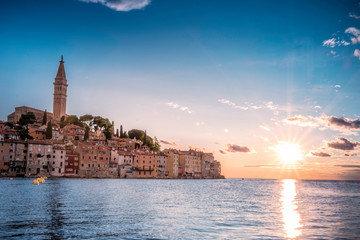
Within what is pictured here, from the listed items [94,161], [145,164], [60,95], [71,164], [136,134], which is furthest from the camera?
[60,95]

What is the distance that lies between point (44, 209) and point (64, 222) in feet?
23.1

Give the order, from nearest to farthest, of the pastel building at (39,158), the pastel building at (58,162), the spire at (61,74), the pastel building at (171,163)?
the pastel building at (39,158) → the pastel building at (58,162) → the pastel building at (171,163) → the spire at (61,74)

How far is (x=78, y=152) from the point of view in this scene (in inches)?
4183

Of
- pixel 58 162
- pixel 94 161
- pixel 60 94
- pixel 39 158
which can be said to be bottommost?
pixel 58 162

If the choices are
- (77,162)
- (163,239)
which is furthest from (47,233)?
(77,162)

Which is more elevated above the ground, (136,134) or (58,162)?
(136,134)

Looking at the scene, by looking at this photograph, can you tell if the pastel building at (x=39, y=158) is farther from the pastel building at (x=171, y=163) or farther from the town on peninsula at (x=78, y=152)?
the pastel building at (x=171, y=163)

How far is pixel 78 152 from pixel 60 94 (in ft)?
229

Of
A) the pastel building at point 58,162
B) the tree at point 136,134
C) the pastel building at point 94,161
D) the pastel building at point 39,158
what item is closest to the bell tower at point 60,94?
the tree at point 136,134

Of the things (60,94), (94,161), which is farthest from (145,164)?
(60,94)

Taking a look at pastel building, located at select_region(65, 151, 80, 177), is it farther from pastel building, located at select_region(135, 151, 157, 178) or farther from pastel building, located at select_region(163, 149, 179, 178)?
pastel building, located at select_region(163, 149, 179, 178)

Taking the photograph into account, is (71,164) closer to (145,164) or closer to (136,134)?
(145,164)

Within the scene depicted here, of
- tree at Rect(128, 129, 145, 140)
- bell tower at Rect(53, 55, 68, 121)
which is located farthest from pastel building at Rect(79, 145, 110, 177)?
bell tower at Rect(53, 55, 68, 121)

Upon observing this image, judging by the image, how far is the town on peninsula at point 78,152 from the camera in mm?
95062
